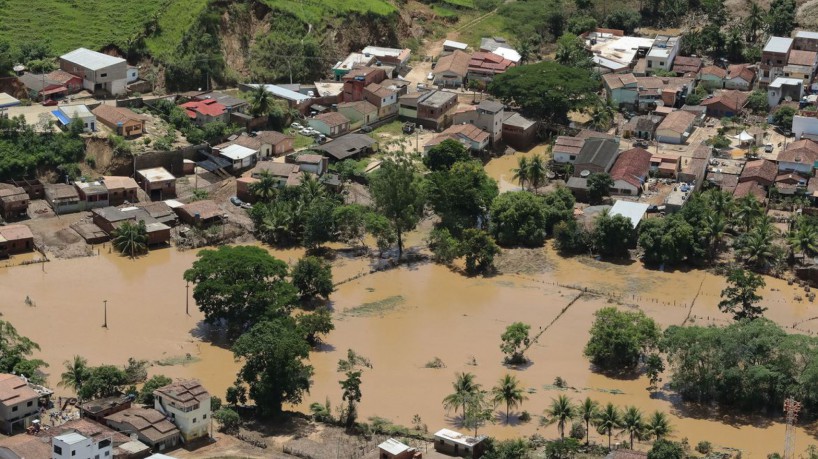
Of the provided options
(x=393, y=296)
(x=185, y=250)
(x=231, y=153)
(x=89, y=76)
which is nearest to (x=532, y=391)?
(x=393, y=296)

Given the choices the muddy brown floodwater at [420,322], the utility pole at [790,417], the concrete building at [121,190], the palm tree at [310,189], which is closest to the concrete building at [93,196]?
the concrete building at [121,190]

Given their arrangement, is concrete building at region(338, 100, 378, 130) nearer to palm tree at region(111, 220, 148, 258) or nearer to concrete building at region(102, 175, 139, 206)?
concrete building at region(102, 175, 139, 206)

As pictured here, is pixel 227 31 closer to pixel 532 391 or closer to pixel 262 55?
pixel 262 55

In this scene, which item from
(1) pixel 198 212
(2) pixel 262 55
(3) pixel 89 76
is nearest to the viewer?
(1) pixel 198 212

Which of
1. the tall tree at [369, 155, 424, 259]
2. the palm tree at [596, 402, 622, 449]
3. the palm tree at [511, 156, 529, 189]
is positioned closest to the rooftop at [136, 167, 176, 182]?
the tall tree at [369, 155, 424, 259]

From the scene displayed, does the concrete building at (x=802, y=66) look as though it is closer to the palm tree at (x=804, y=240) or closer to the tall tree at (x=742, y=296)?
the palm tree at (x=804, y=240)

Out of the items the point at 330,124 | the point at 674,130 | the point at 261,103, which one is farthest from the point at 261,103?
the point at 674,130

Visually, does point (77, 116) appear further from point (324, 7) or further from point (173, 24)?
point (324, 7)
